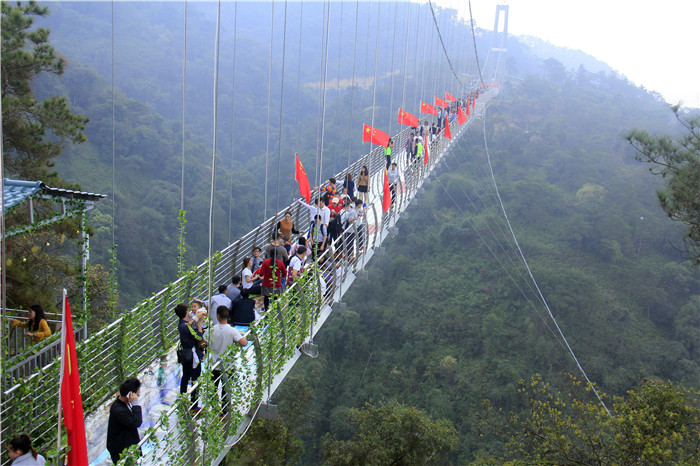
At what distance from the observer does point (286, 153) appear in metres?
35.0

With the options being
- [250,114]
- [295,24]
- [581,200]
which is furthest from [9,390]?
[295,24]

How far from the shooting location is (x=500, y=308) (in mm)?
23359

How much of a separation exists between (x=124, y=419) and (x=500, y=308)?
2097cm

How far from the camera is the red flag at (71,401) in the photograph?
9.51ft

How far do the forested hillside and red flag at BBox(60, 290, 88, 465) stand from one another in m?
9.14

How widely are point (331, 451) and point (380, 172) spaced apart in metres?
5.21

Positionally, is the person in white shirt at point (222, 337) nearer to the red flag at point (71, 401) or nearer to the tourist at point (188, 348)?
the tourist at point (188, 348)

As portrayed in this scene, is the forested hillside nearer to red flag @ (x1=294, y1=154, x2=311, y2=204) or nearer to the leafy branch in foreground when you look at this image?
the leafy branch in foreground

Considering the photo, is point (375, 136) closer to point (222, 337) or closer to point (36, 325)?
point (36, 325)

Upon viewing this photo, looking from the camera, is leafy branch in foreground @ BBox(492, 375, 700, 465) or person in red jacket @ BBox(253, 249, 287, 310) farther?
leafy branch in foreground @ BBox(492, 375, 700, 465)

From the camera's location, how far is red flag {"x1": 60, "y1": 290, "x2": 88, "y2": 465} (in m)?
2.90

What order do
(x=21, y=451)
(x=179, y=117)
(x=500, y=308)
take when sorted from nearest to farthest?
1. (x=21, y=451)
2. (x=500, y=308)
3. (x=179, y=117)

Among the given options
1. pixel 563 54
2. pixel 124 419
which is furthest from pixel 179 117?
pixel 563 54

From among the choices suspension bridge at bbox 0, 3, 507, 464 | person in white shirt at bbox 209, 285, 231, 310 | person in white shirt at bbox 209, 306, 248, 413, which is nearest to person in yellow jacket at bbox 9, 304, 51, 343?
suspension bridge at bbox 0, 3, 507, 464
